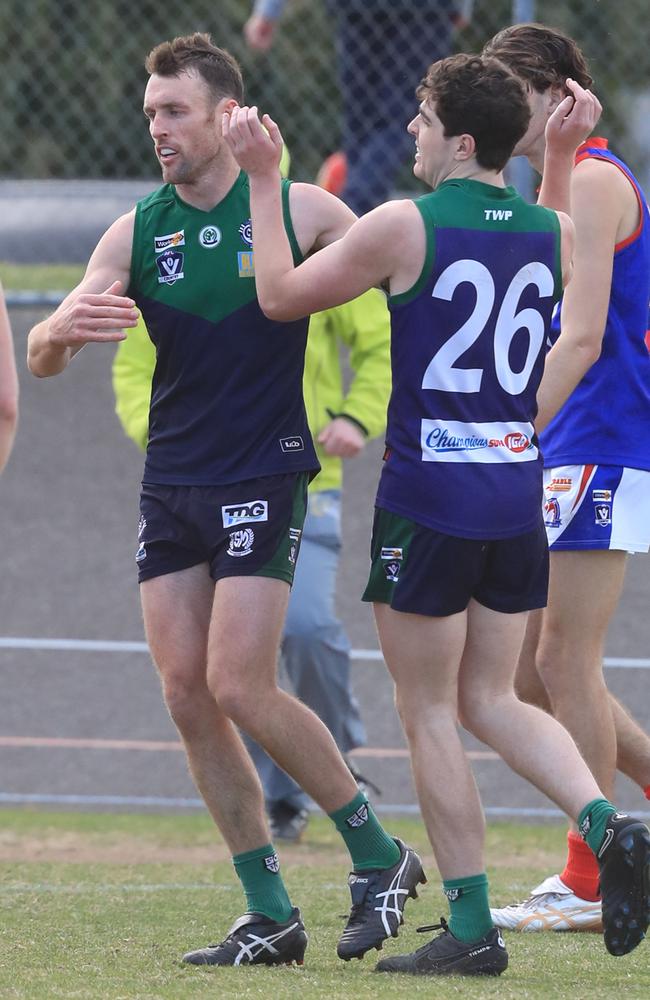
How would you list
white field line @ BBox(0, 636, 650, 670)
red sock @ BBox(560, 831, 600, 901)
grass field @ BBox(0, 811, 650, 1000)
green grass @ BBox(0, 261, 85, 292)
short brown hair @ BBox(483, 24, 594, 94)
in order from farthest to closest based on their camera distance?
green grass @ BBox(0, 261, 85, 292)
white field line @ BBox(0, 636, 650, 670)
red sock @ BBox(560, 831, 600, 901)
short brown hair @ BBox(483, 24, 594, 94)
grass field @ BBox(0, 811, 650, 1000)

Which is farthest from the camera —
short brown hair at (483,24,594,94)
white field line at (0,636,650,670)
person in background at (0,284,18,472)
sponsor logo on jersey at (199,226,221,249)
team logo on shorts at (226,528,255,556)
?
white field line at (0,636,650,670)

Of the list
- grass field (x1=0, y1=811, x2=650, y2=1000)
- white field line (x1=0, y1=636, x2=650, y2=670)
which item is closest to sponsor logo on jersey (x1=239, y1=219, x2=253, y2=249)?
grass field (x1=0, y1=811, x2=650, y2=1000)

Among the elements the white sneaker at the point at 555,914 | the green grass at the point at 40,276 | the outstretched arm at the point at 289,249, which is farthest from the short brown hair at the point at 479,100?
the green grass at the point at 40,276

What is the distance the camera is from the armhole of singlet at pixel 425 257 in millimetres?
3604

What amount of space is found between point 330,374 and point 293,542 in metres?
2.14

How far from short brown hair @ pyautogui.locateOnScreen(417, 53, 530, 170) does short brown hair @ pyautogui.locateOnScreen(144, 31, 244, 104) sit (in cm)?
68

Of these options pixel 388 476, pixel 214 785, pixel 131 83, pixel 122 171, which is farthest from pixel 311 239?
Answer: pixel 131 83

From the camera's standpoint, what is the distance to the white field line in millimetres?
8633

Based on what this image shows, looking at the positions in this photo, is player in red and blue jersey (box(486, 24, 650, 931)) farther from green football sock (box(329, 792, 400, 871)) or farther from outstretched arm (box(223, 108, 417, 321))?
outstretched arm (box(223, 108, 417, 321))

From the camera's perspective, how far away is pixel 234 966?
12.6 ft

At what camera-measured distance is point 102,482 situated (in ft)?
32.5

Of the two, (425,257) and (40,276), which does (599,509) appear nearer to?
(425,257)

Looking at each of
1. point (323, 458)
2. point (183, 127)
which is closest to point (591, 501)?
point (183, 127)

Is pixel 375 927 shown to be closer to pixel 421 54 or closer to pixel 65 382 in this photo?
pixel 421 54
